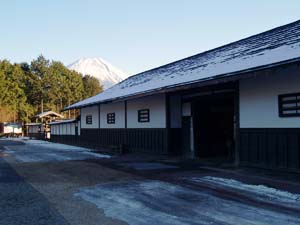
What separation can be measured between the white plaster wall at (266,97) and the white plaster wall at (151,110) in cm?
562

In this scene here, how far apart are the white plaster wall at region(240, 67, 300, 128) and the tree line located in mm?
54450

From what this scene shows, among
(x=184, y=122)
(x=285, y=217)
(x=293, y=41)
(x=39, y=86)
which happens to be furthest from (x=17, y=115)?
(x=285, y=217)

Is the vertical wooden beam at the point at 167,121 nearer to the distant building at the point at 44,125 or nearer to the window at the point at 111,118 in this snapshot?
the window at the point at 111,118

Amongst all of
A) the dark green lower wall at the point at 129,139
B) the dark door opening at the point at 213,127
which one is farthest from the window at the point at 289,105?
the dark green lower wall at the point at 129,139

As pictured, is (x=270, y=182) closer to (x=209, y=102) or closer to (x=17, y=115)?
(x=209, y=102)

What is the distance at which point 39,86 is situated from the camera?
6806 cm

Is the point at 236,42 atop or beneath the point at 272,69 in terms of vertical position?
atop

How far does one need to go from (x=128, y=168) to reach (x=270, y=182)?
17.2 ft

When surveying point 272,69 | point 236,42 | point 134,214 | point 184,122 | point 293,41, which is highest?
point 236,42

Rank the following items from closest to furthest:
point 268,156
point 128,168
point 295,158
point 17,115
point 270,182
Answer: point 270,182 → point 295,158 → point 268,156 → point 128,168 → point 17,115

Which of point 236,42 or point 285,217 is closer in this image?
point 285,217

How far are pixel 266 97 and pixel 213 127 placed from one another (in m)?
5.32

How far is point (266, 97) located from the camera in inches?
456

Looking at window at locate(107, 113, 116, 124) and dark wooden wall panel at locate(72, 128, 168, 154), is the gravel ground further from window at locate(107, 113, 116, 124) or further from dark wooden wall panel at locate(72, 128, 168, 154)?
window at locate(107, 113, 116, 124)
